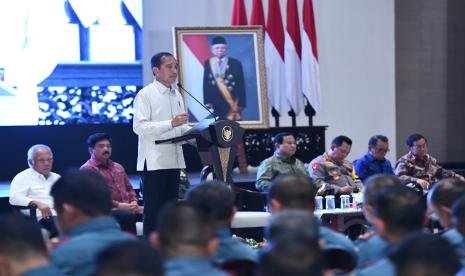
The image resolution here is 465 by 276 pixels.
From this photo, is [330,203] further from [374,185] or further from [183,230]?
[183,230]

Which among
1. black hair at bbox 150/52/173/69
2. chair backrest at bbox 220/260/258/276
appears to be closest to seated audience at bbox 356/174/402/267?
chair backrest at bbox 220/260/258/276

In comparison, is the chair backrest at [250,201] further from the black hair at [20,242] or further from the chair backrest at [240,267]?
the black hair at [20,242]

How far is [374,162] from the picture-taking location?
7.93 metres

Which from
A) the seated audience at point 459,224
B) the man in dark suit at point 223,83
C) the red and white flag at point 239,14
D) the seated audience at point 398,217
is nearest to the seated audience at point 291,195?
the seated audience at point 398,217

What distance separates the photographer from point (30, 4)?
8.62 metres

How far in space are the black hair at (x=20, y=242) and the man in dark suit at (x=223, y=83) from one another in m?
6.09

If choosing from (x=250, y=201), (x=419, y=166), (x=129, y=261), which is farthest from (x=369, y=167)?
(x=129, y=261)

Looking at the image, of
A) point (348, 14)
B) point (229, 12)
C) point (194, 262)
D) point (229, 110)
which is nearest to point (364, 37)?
point (348, 14)

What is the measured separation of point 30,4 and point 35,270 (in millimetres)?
6512

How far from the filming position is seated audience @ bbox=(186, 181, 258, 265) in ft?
10.3

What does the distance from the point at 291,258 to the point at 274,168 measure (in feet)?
17.1

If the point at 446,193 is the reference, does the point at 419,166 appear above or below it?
below

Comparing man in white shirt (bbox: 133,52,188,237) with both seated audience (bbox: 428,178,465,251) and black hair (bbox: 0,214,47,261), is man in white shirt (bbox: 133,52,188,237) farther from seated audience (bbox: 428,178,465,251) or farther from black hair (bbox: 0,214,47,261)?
black hair (bbox: 0,214,47,261)

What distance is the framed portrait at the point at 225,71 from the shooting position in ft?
28.4
